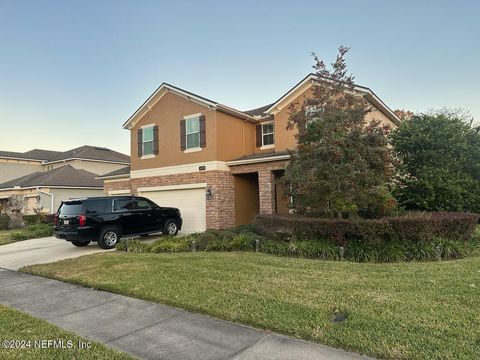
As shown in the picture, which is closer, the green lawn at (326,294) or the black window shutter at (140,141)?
the green lawn at (326,294)

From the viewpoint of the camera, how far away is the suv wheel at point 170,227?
1460 cm

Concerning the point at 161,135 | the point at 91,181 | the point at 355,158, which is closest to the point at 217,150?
the point at 161,135

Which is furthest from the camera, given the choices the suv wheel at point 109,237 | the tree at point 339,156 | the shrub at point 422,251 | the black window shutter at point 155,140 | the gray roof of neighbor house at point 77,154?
the gray roof of neighbor house at point 77,154

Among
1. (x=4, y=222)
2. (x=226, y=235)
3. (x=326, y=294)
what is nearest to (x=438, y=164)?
(x=226, y=235)

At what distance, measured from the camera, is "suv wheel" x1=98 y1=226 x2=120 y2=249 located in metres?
12.0

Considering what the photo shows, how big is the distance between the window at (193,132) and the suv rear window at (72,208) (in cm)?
638

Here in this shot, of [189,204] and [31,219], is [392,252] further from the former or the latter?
[31,219]

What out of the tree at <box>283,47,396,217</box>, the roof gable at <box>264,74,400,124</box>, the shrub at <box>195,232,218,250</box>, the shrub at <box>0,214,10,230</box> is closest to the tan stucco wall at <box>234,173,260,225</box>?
the roof gable at <box>264,74,400,124</box>

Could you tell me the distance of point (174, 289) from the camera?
19.9 ft

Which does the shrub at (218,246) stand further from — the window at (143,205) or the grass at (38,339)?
the grass at (38,339)

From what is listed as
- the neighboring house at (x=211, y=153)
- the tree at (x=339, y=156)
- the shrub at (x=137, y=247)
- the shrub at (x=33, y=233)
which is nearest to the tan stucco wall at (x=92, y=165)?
the shrub at (x=33, y=233)

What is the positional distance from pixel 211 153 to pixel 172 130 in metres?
3.04

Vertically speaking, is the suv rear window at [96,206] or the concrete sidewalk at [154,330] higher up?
the suv rear window at [96,206]

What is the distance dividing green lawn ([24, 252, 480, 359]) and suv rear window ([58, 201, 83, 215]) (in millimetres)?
3256
